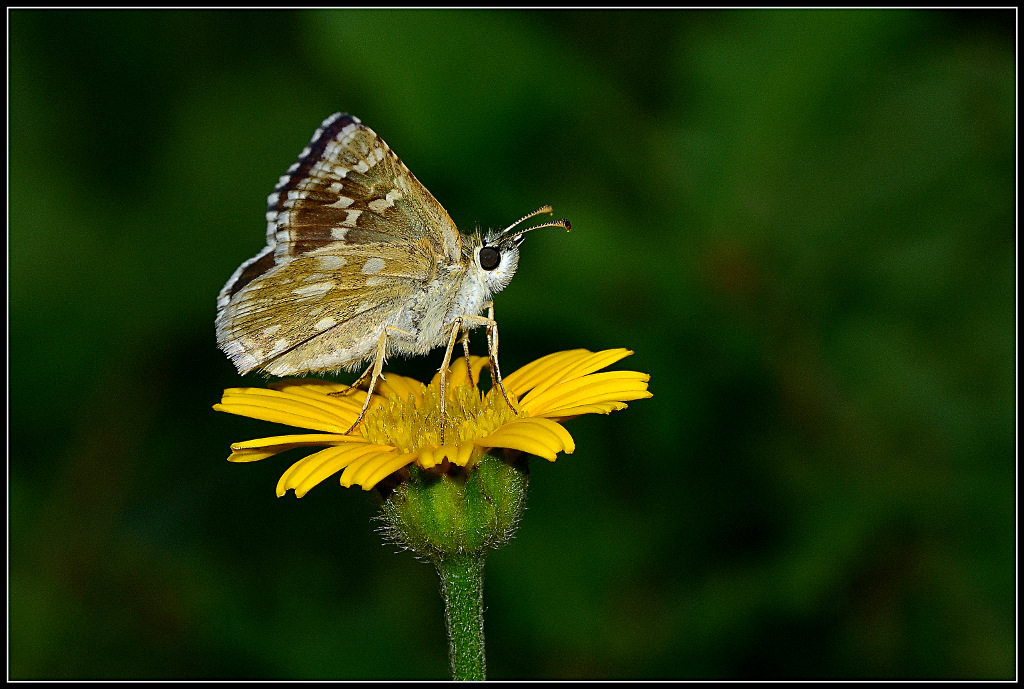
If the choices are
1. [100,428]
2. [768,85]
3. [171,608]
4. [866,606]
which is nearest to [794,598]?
[866,606]

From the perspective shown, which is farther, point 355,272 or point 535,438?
point 355,272

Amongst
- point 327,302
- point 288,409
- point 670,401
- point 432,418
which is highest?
point 327,302

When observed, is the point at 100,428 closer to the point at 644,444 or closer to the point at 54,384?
the point at 54,384

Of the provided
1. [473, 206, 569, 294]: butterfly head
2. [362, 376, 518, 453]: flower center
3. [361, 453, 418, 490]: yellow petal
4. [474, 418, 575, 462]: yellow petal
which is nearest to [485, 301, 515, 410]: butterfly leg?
[362, 376, 518, 453]: flower center

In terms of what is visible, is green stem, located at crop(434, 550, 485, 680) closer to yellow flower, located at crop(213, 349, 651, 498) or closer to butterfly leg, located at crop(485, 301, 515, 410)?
yellow flower, located at crop(213, 349, 651, 498)

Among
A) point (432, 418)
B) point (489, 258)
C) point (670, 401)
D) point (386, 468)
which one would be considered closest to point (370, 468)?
point (386, 468)

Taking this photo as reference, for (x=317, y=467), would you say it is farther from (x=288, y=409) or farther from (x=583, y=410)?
(x=583, y=410)

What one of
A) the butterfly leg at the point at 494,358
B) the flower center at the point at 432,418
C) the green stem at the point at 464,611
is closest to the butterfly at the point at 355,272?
the butterfly leg at the point at 494,358
